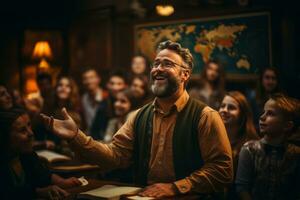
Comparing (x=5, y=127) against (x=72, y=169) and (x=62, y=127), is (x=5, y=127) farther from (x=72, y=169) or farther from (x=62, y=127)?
(x=72, y=169)

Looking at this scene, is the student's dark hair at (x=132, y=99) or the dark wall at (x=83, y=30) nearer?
the student's dark hair at (x=132, y=99)

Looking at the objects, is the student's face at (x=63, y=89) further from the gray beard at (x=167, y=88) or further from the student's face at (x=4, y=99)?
the gray beard at (x=167, y=88)

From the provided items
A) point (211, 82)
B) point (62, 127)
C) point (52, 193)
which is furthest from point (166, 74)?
point (211, 82)

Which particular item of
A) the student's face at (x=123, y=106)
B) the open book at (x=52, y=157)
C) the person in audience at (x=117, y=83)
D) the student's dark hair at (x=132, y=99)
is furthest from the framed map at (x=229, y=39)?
the open book at (x=52, y=157)

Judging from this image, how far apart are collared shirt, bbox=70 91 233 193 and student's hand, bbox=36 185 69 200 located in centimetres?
30

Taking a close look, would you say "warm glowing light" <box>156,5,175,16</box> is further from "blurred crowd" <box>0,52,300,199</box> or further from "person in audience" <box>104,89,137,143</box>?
"person in audience" <box>104,89,137,143</box>

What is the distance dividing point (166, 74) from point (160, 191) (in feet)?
2.85

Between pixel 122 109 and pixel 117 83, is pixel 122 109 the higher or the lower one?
the lower one

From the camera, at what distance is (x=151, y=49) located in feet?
28.4

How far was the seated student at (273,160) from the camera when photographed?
374cm

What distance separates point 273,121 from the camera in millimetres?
3822

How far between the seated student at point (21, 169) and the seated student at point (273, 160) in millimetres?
1363

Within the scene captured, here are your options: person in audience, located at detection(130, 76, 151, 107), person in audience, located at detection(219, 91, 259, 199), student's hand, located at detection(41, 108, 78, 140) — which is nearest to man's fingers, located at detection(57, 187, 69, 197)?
student's hand, located at detection(41, 108, 78, 140)

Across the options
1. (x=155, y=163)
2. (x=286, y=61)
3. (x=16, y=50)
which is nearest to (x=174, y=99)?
(x=155, y=163)
